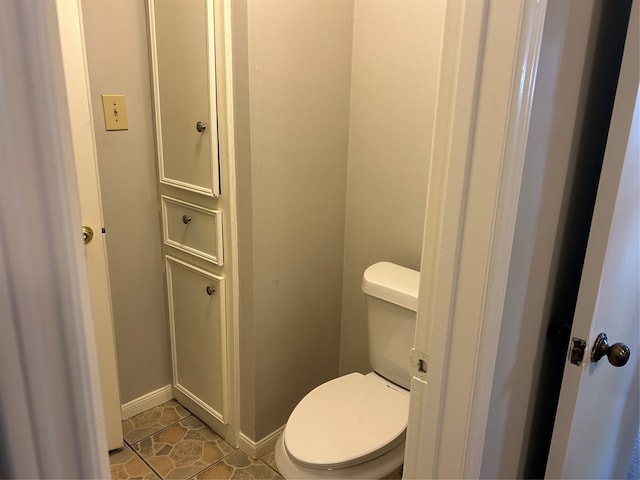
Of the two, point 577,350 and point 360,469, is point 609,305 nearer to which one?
point 577,350

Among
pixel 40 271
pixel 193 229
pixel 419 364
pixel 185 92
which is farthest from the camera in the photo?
pixel 193 229

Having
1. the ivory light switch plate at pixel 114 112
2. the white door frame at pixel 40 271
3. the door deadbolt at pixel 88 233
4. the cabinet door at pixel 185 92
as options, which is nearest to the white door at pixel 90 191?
the door deadbolt at pixel 88 233

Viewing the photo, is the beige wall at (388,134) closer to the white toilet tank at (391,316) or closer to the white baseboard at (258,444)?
the white toilet tank at (391,316)

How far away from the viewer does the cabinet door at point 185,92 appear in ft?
5.12

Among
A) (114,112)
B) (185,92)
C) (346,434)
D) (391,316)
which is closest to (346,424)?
(346,434)

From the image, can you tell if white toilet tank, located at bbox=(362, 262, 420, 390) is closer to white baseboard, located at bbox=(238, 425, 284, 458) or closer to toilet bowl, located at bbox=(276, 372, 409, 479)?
toilet bowl, located at bbox=(276, 372, 409, 479)

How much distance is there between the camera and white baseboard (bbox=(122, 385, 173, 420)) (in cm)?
208

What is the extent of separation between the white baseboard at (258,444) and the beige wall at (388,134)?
0.56 m

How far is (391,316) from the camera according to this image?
1.66 metres

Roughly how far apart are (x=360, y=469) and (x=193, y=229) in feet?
3.32

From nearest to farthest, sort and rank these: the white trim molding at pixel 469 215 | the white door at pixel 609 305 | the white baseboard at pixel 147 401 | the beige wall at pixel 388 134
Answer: the white trim molding at pixel 469 215, the white door at pixel 609 305, the beige wall at pixel 388 134, the white baseboard at pixel 147 401

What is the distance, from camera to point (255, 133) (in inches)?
60.5

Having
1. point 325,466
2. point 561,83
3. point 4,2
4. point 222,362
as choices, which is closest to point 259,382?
point 222,362

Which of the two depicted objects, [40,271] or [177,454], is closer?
[40,271]
